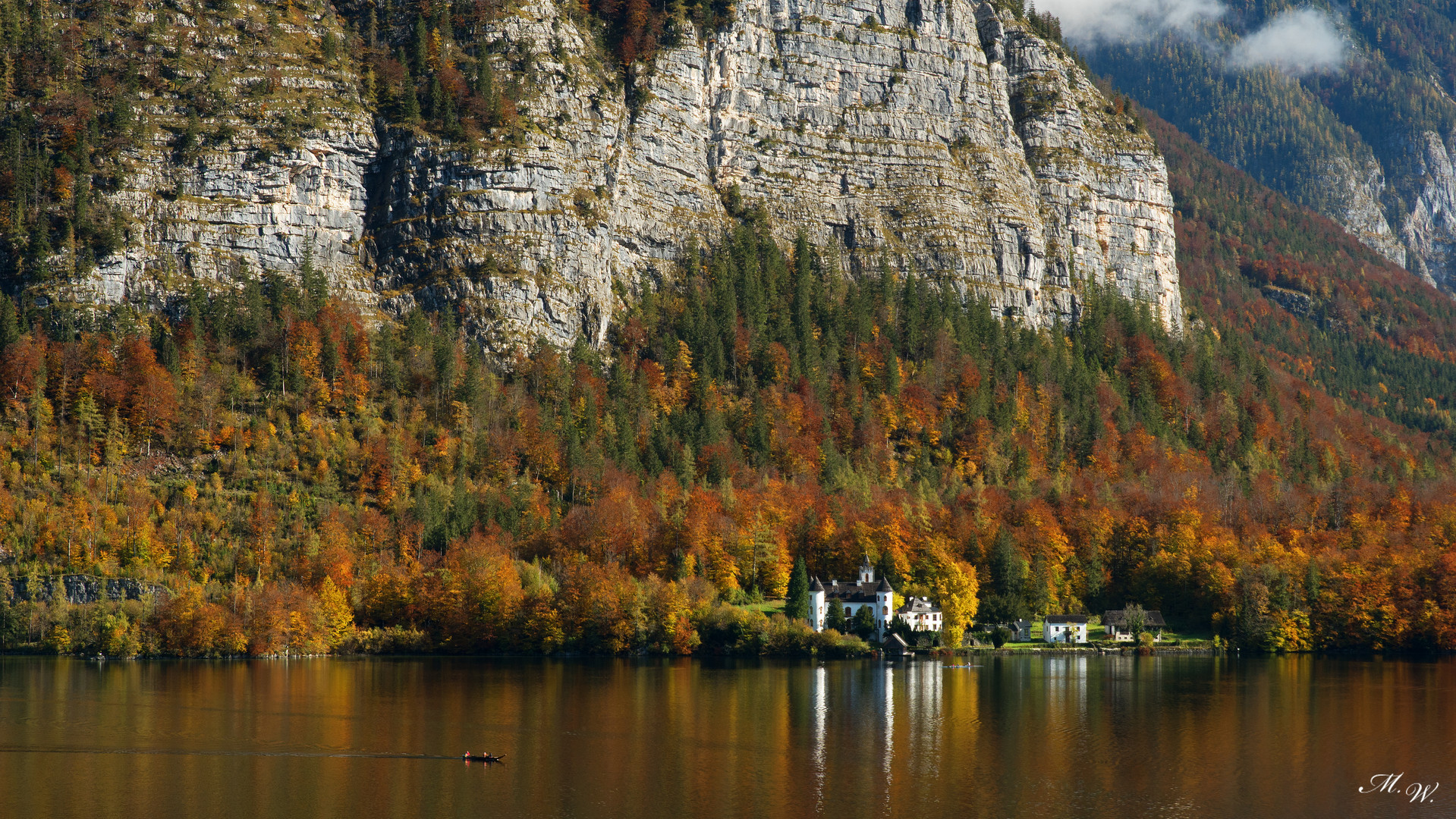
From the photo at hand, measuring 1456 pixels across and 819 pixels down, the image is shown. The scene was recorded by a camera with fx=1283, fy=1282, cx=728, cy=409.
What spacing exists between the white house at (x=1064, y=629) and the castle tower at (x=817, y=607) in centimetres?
1940

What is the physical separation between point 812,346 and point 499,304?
37.6m

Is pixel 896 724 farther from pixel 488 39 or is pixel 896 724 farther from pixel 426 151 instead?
pixel 488 39

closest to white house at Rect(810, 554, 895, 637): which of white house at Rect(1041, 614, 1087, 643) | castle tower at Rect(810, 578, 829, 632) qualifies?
castle tower at Rect(810, 578, 829, 632)

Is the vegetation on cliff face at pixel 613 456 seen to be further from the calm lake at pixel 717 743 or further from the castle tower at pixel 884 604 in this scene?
the calm lake at pixel 717 743

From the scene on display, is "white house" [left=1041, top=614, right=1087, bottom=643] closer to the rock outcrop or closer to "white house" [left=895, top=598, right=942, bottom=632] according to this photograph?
"white house" [left=895, top=598, right=942, bottom=632]

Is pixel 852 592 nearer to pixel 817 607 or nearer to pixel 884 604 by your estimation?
pixel 817 607

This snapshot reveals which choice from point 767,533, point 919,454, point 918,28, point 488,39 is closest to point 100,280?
point 488,39

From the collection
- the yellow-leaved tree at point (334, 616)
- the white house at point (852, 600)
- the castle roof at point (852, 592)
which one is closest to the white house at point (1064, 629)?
the white house at point (852, 600)

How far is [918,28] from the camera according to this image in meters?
196

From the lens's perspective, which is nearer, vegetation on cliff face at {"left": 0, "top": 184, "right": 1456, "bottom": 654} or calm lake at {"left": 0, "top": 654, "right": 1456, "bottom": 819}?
calm lake at {"left": 0, "top": 654, "right": 1456, "bottom": 819}

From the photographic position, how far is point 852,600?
111 meters

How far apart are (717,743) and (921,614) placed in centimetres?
5259

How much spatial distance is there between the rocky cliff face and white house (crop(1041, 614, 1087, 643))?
6864cm

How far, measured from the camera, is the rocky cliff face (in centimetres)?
15038
